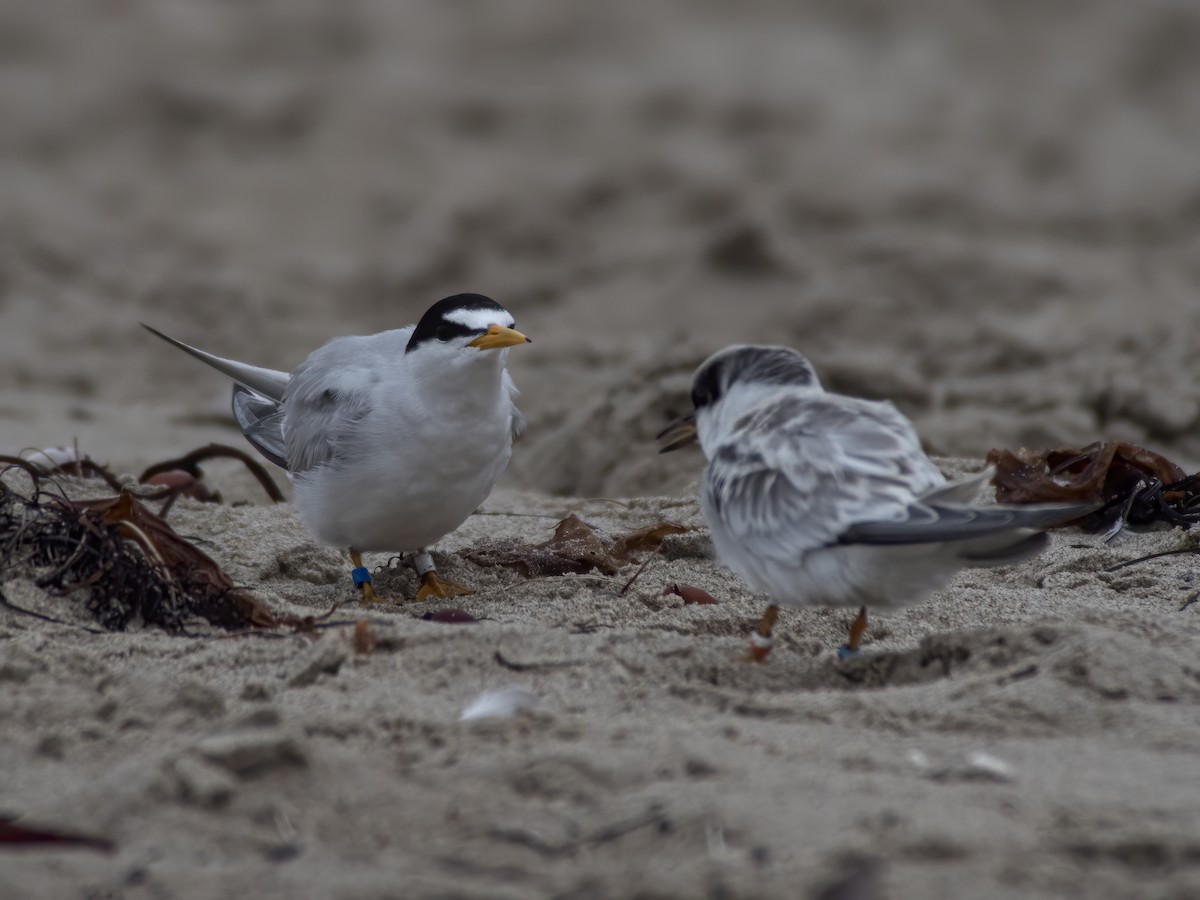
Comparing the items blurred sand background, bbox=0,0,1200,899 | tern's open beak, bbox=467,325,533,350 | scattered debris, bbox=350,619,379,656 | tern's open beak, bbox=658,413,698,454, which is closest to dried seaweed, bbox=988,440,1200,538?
blurred sand background, bbox=0,0,1200,899

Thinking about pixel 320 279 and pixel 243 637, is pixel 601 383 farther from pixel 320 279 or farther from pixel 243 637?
pixel 243 637

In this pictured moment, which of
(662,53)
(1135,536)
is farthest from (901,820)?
(662,53)

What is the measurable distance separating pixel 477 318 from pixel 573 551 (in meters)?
0.78

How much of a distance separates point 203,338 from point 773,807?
670cm

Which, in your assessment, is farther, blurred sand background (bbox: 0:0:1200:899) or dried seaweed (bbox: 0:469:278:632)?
dried seaweed (bbox: 0:469:278:632)

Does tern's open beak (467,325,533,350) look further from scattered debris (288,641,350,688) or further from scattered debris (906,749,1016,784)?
scattered debris (906,749,1016,784)

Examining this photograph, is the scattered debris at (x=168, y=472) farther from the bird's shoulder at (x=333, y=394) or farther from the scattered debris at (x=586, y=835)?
the scattered debris at (x=586, y=835)

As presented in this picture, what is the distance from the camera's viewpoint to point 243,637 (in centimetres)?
341

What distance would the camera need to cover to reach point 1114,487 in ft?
15.1

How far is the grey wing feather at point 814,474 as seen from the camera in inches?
128

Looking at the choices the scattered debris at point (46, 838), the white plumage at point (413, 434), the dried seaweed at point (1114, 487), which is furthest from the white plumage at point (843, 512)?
the scattered debris at point (46, 838)

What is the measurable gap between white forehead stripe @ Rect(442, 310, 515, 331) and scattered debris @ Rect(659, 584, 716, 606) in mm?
894

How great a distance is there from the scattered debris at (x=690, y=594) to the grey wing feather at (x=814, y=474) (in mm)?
491

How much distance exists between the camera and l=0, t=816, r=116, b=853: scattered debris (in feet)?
7.32
